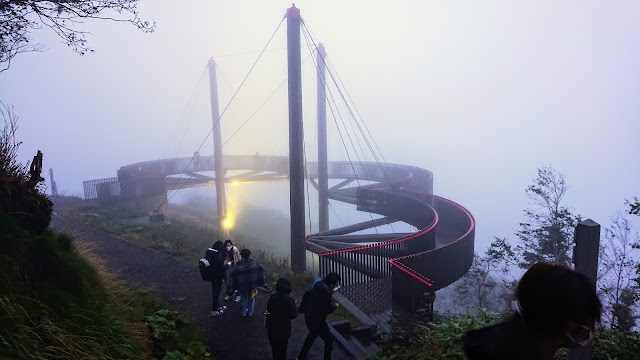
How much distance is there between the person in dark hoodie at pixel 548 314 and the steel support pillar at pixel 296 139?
39.9 ft

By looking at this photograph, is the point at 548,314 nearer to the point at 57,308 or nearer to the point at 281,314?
the point at 281,314

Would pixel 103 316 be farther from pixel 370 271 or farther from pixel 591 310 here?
pixel 370 271

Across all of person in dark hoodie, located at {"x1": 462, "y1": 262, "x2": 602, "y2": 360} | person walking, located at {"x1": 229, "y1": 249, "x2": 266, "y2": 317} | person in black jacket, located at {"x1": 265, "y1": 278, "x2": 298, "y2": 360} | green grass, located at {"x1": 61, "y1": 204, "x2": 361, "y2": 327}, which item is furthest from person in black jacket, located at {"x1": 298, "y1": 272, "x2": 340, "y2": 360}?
person in dark hoodie, located at {"x1": 462, "y1": 262, "x2": 602, "y2": 360}

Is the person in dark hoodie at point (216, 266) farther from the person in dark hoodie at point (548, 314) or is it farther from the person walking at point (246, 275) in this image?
the person in dark hoodie at point (548, 314)

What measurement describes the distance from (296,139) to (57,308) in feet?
32.9

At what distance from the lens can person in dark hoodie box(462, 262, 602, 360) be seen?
155 centimetres

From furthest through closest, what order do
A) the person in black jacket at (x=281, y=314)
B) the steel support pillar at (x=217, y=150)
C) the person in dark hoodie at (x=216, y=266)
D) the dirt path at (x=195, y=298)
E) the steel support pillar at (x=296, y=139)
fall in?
1. the steel support pillar at (x=217, y=150)
2. the steel support pillar at (x=296, y=139)
3. the person in dark hoodie at (x=216, y=266)
4. the dirt path at (x=195, y=298)
5. the person in black jacket at (x=281, y=314)

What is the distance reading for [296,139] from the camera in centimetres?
1362

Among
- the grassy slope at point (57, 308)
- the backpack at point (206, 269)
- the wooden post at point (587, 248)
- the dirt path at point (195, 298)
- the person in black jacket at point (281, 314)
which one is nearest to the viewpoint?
the wooden post at point (587, 248)

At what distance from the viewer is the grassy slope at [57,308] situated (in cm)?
367

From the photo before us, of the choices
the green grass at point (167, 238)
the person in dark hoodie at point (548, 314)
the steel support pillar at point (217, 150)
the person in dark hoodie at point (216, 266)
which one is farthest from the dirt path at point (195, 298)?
the steel support pillar at point (217, 150)

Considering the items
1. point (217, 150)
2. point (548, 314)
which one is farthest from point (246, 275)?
point (217, 150)

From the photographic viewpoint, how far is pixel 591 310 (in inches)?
61.9

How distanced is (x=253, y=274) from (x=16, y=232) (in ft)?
12.6
